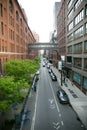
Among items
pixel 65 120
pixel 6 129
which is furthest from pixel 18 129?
pixel 65 120

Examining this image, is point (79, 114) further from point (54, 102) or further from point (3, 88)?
point (3, 88)

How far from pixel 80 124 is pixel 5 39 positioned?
30.8 meters

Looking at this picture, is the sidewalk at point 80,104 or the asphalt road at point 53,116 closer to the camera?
the asphalt road at point 53,116

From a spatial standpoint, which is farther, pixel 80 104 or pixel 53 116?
pixel 80 104

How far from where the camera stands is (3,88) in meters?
20.2

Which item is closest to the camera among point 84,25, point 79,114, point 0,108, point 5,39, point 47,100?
point 0,108

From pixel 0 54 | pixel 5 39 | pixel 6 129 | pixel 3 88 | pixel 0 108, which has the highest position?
pixel 5 39

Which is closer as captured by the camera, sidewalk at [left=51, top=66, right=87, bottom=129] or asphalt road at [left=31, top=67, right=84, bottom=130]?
asphalt road at [left=31, top=67, right=84, bottom=130]

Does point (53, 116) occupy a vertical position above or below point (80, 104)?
below

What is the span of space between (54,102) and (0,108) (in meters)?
16.0

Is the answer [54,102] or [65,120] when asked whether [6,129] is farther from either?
[54,102]

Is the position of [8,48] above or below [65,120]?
above

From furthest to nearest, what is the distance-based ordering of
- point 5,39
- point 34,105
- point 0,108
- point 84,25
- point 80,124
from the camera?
point 5,39
point 84,25
point 34,105
point 80,124
point 0,108

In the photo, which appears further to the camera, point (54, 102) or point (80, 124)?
point (54, 102)
